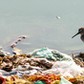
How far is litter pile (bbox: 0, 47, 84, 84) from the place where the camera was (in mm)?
8727

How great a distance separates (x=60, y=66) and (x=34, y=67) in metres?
0.54

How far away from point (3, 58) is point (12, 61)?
0.44 metres

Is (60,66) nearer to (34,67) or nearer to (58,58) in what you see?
(34,67)

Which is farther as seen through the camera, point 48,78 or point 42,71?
point 42,71

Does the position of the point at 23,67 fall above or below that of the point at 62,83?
above

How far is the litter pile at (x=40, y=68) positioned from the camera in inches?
344

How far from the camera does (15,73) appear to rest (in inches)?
408

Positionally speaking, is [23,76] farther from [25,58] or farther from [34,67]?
[25,58]

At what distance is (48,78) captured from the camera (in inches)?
341

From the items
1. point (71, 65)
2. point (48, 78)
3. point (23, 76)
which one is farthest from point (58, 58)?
point (48, 78)

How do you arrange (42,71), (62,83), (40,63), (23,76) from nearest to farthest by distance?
(62,83) < (23,76) < (42,71) < (40,63)

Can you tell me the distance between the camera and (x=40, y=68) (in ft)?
35.5

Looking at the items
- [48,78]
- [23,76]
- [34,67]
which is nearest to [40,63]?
[34,67]

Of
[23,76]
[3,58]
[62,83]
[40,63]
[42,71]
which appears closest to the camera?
[62,83]
